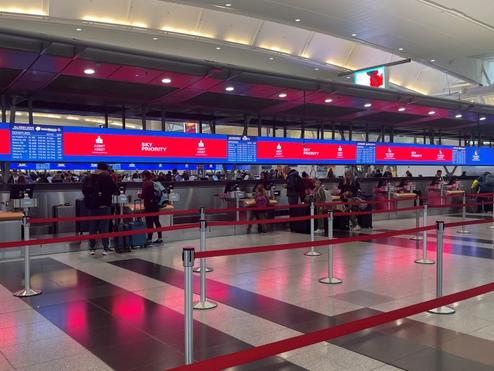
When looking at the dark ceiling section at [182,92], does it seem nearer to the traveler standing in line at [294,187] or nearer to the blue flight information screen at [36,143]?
the blue flight information screen at [36,143]

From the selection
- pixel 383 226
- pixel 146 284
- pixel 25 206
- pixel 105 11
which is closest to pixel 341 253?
pixel 146 284

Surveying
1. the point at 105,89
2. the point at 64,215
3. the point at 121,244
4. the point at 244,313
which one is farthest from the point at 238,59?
the point at 244,313

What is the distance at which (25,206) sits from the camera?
372 inches

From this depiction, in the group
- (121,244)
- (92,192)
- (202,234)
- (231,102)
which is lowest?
(121,244)

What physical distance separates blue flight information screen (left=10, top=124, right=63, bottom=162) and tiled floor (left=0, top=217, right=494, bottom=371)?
2.49 m

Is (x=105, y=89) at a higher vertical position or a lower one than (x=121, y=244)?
higher

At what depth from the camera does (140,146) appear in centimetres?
1184

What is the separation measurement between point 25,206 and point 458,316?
789 cm

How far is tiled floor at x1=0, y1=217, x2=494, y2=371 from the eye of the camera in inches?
159

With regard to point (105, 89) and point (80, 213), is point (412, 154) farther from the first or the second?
point (80, 213)

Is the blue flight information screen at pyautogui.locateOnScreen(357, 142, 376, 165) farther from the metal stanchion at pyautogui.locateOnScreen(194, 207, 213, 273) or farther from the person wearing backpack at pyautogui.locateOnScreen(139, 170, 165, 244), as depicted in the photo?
the metal stanchion at pyautogui.locateOnScreen(194, 207, 213, 273)

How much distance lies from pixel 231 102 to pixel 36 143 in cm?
544

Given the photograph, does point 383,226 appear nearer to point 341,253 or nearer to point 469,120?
point 341,253

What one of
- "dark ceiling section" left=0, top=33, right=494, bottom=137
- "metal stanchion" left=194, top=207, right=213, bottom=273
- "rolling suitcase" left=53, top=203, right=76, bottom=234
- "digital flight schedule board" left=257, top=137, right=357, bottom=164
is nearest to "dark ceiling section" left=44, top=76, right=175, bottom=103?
"dark ceiling section" left=0, top=33, right=494, bottom=137
